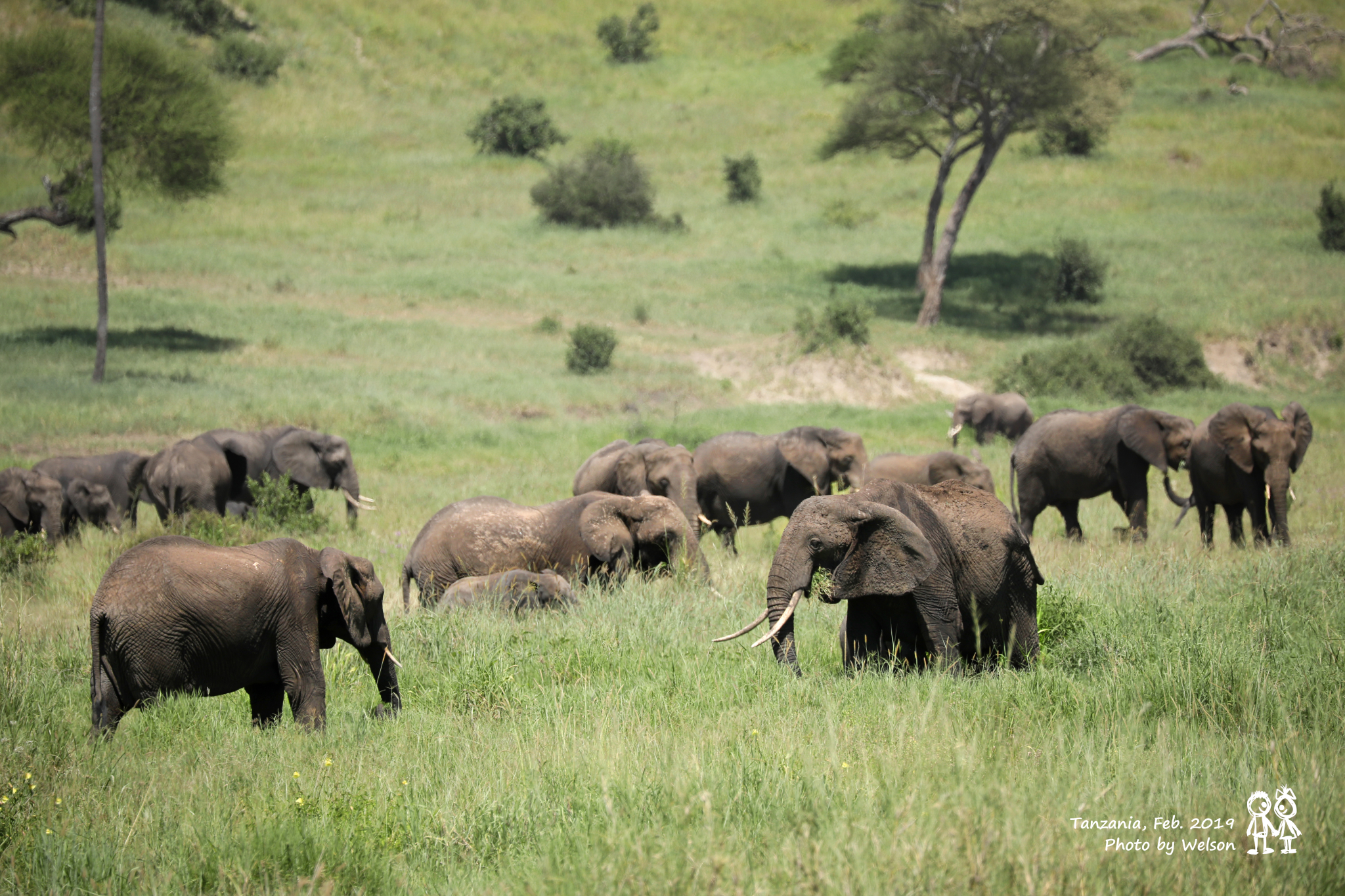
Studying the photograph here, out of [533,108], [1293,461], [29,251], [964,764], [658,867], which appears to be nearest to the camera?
[658,867]

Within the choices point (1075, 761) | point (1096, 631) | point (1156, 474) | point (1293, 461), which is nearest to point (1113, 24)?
point (1156, 474)

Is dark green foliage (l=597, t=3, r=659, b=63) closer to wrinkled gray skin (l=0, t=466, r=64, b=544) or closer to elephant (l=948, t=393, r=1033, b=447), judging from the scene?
elephant (l=948, t=393, r=1033, b=447)

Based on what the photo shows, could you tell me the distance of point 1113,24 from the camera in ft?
117

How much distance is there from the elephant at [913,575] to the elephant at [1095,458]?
7.16 metres

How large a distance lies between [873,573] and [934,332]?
1210 inches

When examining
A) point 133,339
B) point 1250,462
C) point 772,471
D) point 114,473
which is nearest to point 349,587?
point 772,471

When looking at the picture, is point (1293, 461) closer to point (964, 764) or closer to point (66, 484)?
point (964, 764)

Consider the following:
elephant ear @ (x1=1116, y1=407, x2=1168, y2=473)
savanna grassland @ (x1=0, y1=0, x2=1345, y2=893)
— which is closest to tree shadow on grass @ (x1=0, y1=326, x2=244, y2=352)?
savanna grassland @ (x1=0, y1=0, x2=1345, y2=893)

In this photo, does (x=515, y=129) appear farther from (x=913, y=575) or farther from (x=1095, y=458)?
(x=913, y=575)

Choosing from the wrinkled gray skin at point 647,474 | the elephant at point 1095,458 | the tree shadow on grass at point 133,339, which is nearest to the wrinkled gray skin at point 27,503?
the wrinkled gray skin at point 647,474

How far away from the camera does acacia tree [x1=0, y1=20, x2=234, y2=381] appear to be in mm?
32250

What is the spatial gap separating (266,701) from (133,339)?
27606 millimetres

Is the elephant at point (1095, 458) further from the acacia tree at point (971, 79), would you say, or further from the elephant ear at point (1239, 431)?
the acacia tree at point (971, 79)

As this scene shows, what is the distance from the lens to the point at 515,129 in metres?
58.1
